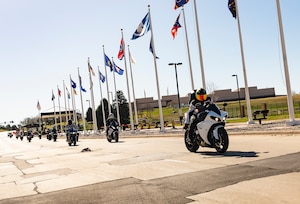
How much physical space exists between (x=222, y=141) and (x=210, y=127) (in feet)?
1.80

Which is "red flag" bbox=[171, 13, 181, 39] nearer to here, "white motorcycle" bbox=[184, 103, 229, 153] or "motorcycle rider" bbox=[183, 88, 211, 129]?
"motorcycle rider" bbox=[183, 88, 211, 129]

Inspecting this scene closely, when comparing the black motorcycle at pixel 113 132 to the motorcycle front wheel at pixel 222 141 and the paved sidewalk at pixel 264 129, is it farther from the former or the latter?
→ the motorcycle front wheel at pixel 222 141

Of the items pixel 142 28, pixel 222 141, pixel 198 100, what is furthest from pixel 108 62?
pixel 222 141

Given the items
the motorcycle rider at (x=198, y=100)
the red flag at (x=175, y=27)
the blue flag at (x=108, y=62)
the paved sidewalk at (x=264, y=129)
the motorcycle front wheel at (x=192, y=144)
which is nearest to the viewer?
the motorcycle rider at (x=198, y=100)

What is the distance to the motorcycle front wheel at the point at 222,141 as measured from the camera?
444 inches

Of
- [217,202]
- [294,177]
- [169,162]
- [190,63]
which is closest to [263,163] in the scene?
[294,177]

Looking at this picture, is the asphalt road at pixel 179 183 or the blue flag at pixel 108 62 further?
the blue flag at pixel 108 62

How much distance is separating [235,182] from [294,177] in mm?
1004

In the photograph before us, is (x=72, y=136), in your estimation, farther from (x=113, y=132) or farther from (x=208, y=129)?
(x=208, y=129)

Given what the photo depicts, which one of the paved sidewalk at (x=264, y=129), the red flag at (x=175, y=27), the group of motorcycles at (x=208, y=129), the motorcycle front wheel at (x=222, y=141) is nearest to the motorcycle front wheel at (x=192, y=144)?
the group of motorcycles at (x=208, y=129)

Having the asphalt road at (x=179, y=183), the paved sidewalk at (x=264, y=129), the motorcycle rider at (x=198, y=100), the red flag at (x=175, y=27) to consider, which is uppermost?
the red flag at (x=175, y=27)

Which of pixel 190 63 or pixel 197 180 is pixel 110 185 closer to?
pixel 197 180

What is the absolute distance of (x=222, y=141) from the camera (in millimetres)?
11367

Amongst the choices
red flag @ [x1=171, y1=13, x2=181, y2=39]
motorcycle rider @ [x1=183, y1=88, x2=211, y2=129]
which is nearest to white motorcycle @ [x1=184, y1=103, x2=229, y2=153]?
motorcycle rider @ [x1=183, y1=88, x2=211, y2=129]
